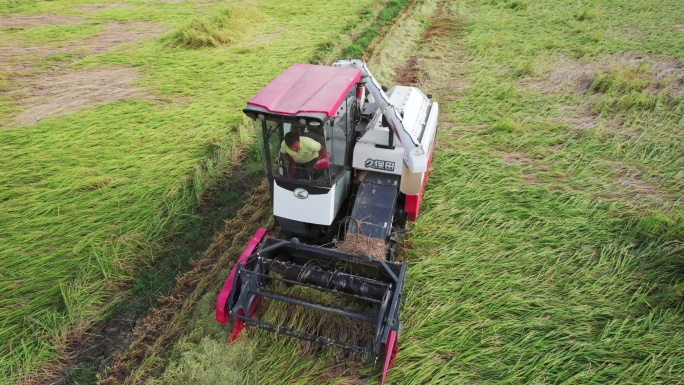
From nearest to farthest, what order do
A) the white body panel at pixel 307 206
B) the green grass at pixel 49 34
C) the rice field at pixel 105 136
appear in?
1. the white body panel at pixel 307 206
2. the rice field at pixel 105 136
3. the green grass at pixel 49 34

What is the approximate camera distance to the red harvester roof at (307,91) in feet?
12.4

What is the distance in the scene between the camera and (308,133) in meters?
3.96

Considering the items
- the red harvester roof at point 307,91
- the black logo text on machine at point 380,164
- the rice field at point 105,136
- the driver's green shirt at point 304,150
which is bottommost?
the rice field at point 105,136

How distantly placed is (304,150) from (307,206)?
56 cm

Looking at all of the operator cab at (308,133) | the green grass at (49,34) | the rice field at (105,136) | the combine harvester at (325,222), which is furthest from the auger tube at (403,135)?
the green grass at (49,34)

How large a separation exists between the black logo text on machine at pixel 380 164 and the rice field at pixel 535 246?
951mm

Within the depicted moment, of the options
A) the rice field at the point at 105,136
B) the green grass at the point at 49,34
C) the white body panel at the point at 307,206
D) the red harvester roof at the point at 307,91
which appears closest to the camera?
the red harvester roof at the point at 307,91

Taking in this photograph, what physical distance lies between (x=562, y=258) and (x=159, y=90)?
7.29 meters

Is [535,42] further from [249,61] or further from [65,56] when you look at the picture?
[65,56]

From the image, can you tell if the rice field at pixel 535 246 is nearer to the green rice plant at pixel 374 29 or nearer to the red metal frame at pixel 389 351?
the red metal frame at pixel 389 351

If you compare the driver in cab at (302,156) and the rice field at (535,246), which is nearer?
the rice field at (535,246)

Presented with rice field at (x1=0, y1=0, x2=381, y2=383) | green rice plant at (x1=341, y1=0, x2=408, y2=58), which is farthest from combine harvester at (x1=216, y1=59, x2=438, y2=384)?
green rice plant at (x1=341, y1=0, x2=408, y2=58)

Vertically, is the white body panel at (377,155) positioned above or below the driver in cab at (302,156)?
below

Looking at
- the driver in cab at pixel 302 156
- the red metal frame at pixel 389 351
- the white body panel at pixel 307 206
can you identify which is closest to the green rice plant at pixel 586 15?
the white body panel at pixel 307 206
